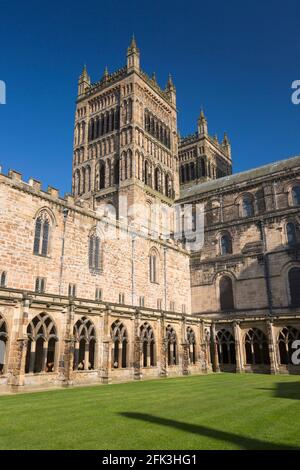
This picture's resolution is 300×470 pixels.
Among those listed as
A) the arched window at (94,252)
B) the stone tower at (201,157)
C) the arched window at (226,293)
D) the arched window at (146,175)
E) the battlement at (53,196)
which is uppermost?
the stone tower at (201,157)

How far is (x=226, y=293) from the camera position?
42.0 m

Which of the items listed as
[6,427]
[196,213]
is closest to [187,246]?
[196,213]

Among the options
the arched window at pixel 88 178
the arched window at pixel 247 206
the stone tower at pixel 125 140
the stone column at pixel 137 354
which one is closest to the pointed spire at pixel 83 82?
the stone tower at pixel 125 140

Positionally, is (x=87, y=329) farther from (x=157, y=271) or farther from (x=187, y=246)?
(x=187, y=246)

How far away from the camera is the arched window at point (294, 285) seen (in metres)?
37.3

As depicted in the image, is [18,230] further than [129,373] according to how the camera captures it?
Yes

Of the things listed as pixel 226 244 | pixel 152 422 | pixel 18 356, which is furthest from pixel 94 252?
pixel 152 422

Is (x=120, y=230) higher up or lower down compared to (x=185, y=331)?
higher up

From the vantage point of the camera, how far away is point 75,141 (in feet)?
195

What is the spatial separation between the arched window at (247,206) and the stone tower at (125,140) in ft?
43.3

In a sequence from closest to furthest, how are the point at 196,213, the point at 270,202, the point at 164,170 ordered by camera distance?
the point at 270,202 < the point at 196,213 < the point at 164,170

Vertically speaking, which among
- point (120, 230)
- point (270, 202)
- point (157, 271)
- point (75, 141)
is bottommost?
point (157, 271)

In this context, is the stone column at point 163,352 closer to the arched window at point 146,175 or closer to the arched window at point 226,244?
the arched window at point 226,244
